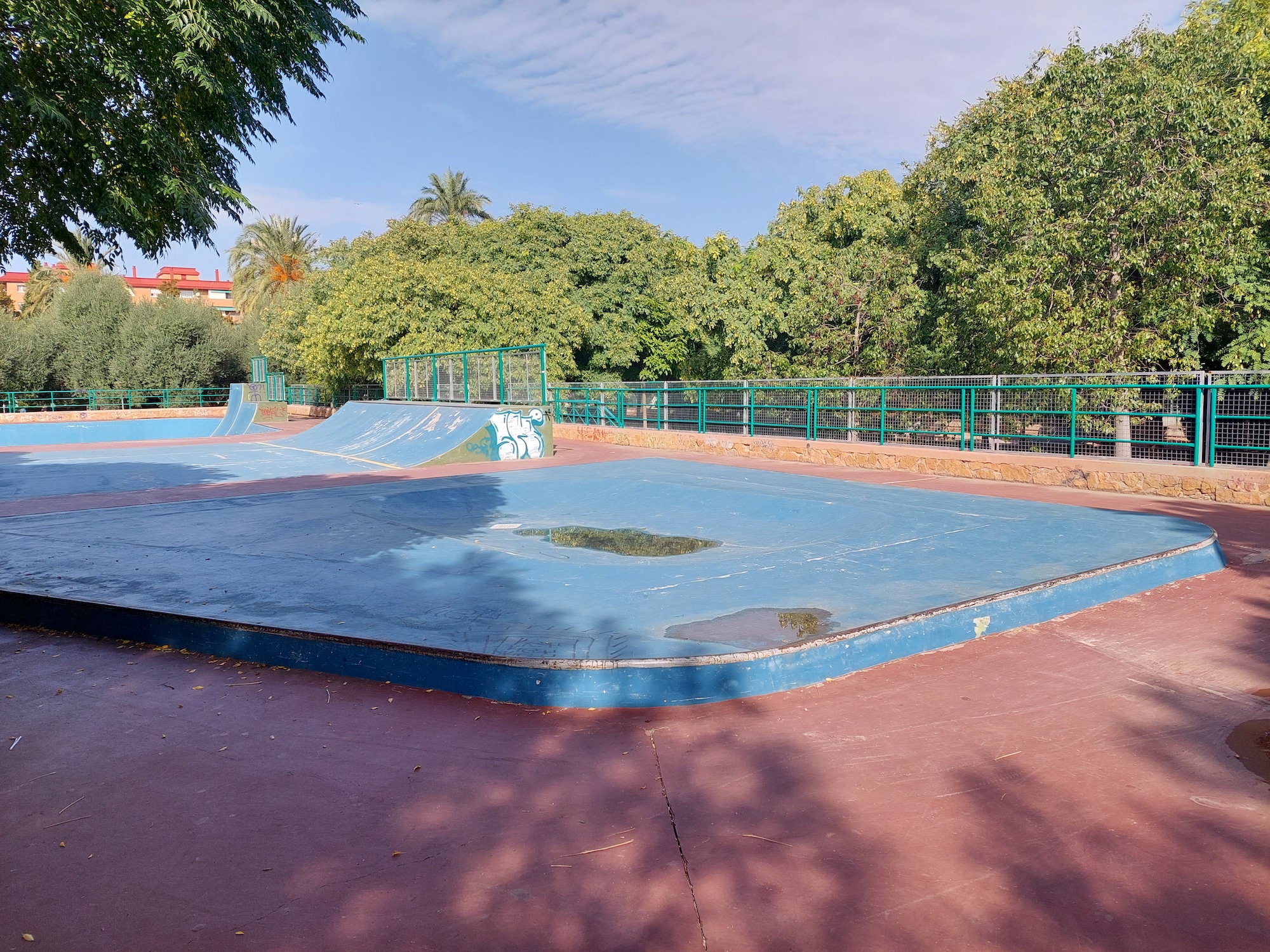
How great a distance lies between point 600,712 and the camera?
452 cm

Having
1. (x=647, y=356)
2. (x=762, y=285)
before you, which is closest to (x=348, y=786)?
(x=762, y=285)

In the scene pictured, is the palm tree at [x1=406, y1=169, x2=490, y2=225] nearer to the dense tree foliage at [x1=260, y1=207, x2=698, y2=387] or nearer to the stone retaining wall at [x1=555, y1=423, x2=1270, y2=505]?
the dense tree foliage at [x1=260, y1=207, x2=698, y2=387]

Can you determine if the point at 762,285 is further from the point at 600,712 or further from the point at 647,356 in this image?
the point at 600,712

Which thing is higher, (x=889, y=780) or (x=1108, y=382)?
(x=1108, y=382)

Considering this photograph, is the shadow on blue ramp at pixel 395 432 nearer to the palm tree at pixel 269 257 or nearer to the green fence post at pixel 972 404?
the green fence post at pixel 972 404

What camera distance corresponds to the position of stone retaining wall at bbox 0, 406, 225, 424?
1421 inches

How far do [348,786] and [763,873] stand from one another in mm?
1822

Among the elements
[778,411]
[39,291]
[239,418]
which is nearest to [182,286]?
[39,291]

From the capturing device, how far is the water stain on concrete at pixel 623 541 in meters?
8.32

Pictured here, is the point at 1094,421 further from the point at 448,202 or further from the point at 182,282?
the point at 182,282

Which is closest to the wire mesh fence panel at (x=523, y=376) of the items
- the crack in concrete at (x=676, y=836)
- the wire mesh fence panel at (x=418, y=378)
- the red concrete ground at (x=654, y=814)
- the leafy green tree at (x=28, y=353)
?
the wire mesh fence panel at (x=418, y=378)

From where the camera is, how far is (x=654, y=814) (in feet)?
11.1


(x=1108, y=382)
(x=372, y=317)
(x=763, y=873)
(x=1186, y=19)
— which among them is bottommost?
(x=763, y=873)

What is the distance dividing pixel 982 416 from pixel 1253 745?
464 inches
